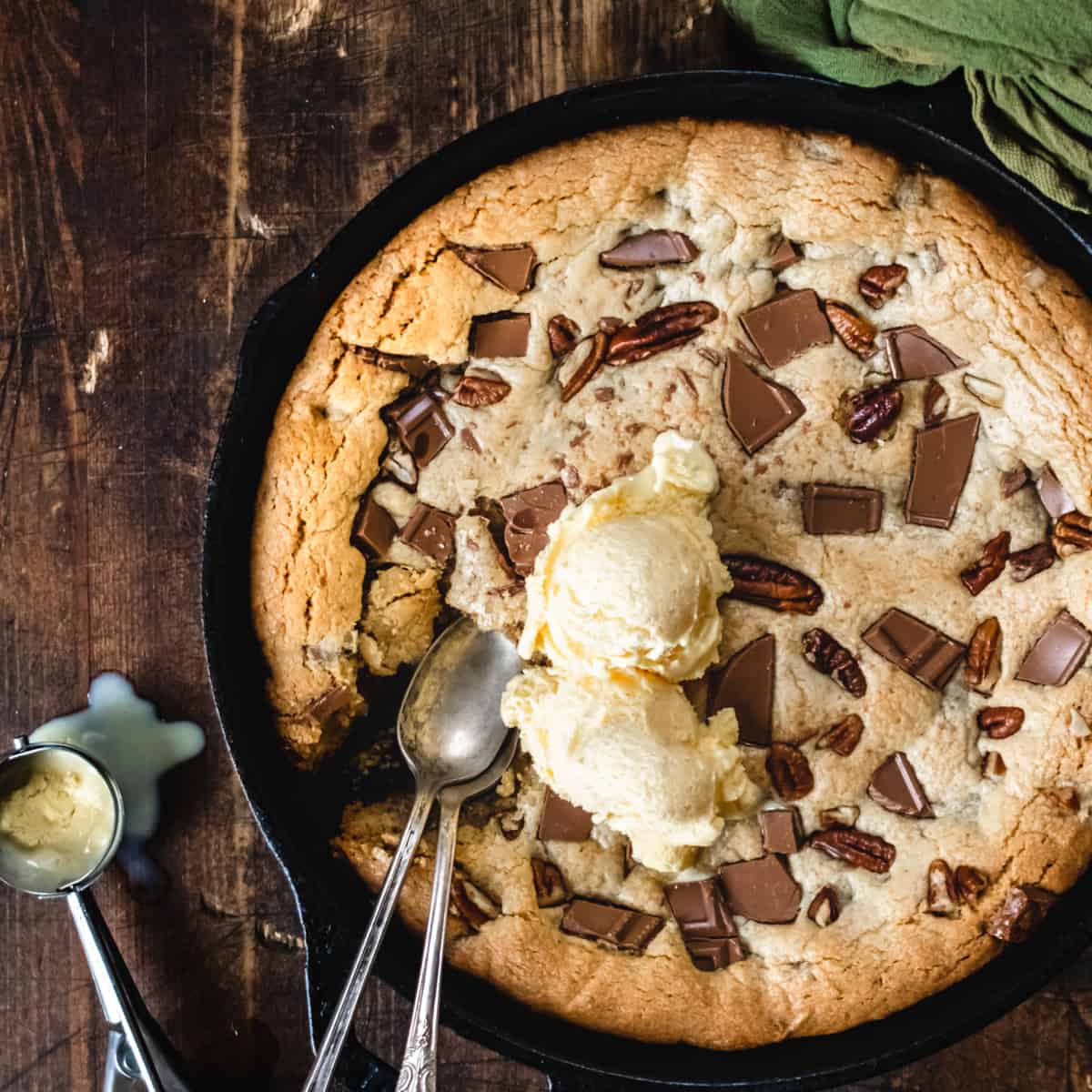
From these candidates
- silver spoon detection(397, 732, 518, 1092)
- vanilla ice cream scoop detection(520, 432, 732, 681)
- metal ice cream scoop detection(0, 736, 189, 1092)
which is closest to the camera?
vanilla ice cream scoop detection(520, 432, 732, 681)

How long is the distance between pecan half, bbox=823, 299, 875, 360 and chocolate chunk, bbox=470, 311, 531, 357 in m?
0.56

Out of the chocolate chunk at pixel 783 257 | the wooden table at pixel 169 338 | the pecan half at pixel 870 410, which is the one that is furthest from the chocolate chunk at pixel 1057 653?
the wooden table at pixel 169 338

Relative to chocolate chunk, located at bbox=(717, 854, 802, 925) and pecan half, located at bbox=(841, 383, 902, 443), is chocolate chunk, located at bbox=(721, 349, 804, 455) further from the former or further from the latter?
chocolate chunk, located at bbox=(717, 854, 802, 925)

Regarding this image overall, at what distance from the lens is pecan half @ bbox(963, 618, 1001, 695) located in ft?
6.47

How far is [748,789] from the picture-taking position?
197 cm

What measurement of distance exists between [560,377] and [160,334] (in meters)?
0.91

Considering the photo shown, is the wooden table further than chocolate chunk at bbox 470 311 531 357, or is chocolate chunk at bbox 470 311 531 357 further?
the wooden table

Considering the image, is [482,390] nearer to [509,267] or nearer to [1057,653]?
[509,267]

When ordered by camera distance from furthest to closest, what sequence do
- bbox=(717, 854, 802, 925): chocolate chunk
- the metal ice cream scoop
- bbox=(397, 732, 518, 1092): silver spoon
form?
1. the metal ice cream scoop
2. bbox=(717, 854, 802, 925): chocolate chunk
3. bbox=(397, 732, 518, 1092): silver spoon

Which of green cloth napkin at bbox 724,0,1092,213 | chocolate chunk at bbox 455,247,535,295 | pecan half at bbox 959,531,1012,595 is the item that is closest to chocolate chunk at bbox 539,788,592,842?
pecan half at bbox 959,531,1012,595

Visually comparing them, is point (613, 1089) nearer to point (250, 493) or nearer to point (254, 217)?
point (250, 493)

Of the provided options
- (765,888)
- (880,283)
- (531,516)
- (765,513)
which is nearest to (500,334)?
(531,516)

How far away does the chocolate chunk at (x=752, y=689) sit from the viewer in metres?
1.98

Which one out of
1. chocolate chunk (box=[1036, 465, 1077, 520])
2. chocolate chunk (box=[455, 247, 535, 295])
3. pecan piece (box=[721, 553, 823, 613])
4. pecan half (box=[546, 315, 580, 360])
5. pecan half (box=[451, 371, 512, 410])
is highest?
chocolate chunk (box=[455, 247, 535, 295])
